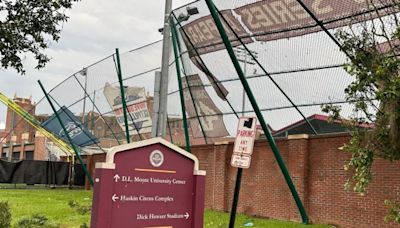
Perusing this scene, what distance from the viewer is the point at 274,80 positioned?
14.9 m

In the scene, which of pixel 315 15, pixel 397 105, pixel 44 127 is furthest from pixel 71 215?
pixel 44 127

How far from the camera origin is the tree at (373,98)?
6820 mm

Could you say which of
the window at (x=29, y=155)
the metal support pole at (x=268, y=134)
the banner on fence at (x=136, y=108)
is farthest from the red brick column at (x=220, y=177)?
the window at (x=29, y=155)

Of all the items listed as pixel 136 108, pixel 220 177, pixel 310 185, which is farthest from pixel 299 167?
pixel 136 108

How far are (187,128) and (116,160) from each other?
40.2 ft

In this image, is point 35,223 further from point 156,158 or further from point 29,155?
point 29,155

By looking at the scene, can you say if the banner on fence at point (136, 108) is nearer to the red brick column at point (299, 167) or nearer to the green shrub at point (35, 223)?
the red brick column at point (299, 167)

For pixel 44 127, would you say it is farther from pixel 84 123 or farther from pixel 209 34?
pixel 209 34

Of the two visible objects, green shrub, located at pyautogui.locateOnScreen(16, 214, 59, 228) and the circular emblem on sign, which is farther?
green shrub, located at pyautogui.locateOnScreen(16, 214, 59, 228)

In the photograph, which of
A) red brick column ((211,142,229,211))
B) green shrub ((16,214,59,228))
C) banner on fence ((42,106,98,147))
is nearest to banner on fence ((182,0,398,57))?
red brick column ((211,142,229,211))

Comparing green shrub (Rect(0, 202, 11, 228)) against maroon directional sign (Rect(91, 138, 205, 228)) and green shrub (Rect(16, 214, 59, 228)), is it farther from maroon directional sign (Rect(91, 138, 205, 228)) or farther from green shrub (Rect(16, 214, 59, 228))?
maroon directional sign (Rect(91, 138, 205, 228))

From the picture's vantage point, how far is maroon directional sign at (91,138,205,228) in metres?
5.61

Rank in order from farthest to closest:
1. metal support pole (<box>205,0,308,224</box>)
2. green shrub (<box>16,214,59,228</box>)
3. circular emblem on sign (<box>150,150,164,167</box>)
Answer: metal support pole (<box>205,0,308,224</box>), green shrub (<box>16,214,59,228</box>), circular emblem on sign (<box>150,150,164,167</box>)

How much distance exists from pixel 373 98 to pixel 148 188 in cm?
392
